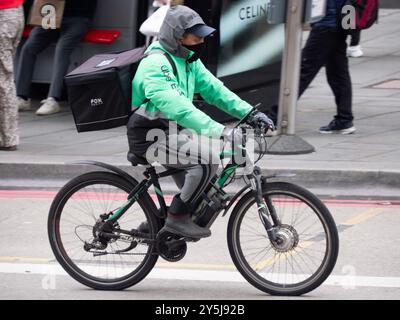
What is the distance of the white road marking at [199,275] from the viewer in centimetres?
657

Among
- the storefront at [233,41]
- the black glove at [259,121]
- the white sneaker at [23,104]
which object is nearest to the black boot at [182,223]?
the black glove at [259,121]

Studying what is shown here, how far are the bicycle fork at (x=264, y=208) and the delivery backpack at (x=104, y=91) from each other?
78 cm

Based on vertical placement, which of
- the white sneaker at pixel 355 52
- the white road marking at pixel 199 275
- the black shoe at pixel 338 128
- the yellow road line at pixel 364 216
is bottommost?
the white sneaker at pixel 355 52

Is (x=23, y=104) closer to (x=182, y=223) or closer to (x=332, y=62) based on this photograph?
(x=332, y=62)

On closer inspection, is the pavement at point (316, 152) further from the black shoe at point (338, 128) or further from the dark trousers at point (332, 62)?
the dark trousers at point (332, 62)

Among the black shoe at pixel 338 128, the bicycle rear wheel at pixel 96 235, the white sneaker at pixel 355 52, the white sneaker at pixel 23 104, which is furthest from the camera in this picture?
the white sneaker at pixel 355 52

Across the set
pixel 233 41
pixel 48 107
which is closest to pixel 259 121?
pixel 233 41

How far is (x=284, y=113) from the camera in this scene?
404 inches

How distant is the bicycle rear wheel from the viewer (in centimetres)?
648

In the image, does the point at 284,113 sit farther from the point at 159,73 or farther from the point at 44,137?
the point at 159,73

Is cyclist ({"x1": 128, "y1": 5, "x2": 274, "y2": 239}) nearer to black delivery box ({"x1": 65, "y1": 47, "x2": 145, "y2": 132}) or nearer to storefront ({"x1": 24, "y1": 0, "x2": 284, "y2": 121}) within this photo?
black delivery box ({"x1": 65, "y1": 47, "x2": 145, "y2": 132})

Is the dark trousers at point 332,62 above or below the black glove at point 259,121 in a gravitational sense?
below

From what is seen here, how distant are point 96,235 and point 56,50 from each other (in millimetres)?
6165

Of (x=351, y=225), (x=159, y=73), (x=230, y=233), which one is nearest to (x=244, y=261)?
(x=230, y=233)
